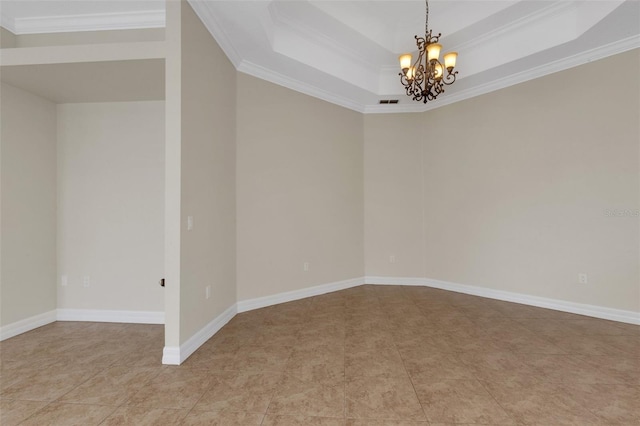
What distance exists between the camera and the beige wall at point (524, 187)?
3303 mm

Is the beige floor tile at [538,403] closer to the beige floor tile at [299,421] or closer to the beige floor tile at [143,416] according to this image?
the beige floor tile at [299,421]

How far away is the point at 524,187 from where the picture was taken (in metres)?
3.98

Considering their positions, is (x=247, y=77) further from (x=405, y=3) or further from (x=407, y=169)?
(x=407, y=169)

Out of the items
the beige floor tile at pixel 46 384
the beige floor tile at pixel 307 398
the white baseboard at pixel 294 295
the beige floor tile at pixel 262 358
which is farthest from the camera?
the white baseboard at pixel 294 295

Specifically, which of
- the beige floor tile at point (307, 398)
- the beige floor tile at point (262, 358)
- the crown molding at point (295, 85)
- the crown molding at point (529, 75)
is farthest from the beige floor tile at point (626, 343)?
the crown molding at point (295, 85)

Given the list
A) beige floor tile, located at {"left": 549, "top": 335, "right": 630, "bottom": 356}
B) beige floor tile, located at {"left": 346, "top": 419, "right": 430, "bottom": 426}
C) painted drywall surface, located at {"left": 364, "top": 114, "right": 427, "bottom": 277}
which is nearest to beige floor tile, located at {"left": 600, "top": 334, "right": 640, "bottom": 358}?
beige floor tile, located at {"left": 549, "top": 335, "right": 630, "bottom": 356}

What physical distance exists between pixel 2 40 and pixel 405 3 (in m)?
4.15

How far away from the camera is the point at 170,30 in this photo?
2363 millimetres

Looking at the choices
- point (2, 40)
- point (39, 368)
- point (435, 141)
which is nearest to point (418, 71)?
point (435, 141)

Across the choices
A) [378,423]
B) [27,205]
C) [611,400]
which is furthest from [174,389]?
[611,400]

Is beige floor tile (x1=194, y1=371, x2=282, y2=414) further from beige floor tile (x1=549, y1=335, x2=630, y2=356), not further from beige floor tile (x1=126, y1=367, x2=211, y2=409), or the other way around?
beige floor tile (x1=549, y1=335, x2=630, y2=356)

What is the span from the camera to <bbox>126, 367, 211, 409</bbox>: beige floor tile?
72.3 inches

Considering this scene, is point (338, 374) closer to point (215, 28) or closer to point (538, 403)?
point (538, 403)

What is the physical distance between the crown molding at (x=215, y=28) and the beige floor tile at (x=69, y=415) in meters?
3.09
